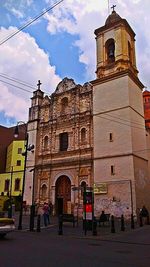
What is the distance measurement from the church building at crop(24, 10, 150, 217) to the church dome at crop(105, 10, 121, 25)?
15 centimetres

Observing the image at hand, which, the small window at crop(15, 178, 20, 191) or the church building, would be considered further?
the small window at crop(15, 178, 20, 191)

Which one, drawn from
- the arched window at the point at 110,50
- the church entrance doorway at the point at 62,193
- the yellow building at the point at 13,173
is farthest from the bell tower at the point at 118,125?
the yellow building at the point at 13,173

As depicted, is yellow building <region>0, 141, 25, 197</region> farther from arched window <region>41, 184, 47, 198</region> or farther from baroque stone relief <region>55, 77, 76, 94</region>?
baroque stone relief <region>55, 77, 76, 94</region>

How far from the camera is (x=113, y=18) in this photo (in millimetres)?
31750

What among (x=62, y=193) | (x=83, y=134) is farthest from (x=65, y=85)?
(x=62, y=193)

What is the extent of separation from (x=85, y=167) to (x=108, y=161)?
2.96 metres

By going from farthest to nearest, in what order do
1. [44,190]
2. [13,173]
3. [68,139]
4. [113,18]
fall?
[13,173] < [113,18] < [44,190] < [68,139]

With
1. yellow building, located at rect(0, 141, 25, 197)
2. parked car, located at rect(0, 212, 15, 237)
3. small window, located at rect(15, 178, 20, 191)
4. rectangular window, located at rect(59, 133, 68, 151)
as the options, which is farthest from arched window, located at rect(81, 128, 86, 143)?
parked car, located at rect(0, 212, 15, 237)

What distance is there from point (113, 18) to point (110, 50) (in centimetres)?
392

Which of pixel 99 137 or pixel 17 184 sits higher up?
pixel 99 137

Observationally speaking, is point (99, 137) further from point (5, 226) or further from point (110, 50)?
point (5, 226)

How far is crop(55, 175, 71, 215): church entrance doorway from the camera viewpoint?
2870 cm

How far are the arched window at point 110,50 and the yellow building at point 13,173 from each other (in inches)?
817

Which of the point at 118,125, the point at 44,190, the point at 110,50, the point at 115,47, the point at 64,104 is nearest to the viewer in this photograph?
the point at 118,125
